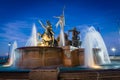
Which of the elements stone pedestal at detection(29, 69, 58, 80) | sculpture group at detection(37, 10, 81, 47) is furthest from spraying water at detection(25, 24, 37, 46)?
stone pedestal at detection(29, 69, 58, 80)

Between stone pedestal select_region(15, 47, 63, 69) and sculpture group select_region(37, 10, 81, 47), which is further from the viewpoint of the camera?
sculpture group select_region(37, 10, 81, 47)

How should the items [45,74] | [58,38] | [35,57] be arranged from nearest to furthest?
[45,74] → [35,57] → [58,38]

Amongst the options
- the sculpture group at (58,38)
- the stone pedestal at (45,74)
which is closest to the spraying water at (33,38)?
the sculpture group at (58,38)

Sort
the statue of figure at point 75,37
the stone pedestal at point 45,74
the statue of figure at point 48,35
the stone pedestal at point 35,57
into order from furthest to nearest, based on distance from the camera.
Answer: the statue of figure at point 75,37 < the statue of figure at point 48,35 < the stone pedestal at point 35,57 < the stone pedestal at point 45,74

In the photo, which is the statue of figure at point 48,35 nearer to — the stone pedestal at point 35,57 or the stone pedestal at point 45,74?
the stone pedestal at point 35,57

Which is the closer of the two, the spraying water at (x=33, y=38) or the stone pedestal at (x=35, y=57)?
the stone pedestal at (x=35, y=57)

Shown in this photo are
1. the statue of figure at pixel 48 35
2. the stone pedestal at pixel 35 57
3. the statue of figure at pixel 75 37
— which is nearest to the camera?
the stone pedestal at pixel 35 57

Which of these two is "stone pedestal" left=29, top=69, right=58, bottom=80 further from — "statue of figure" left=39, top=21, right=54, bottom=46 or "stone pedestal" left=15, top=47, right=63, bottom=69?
"statue of figure" left=39, top=21, right=54, bottom=46

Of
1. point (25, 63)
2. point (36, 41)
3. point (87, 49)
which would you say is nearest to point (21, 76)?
point (25, 63)

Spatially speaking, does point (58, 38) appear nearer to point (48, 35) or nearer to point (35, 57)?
point (48, 35)

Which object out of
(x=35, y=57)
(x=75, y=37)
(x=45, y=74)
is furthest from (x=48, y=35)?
(x=45, y=74)

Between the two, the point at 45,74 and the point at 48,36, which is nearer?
the point at 45,74

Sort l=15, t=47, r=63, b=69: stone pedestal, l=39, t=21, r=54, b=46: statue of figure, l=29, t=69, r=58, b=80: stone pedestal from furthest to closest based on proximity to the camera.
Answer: l=39, t=21, r=54, b=46: statue of figure < l=15, t=47, r=63, b=69: stone pedestal < l=29, t=69, r=58, b=80: stone pedestal

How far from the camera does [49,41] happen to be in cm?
2073
